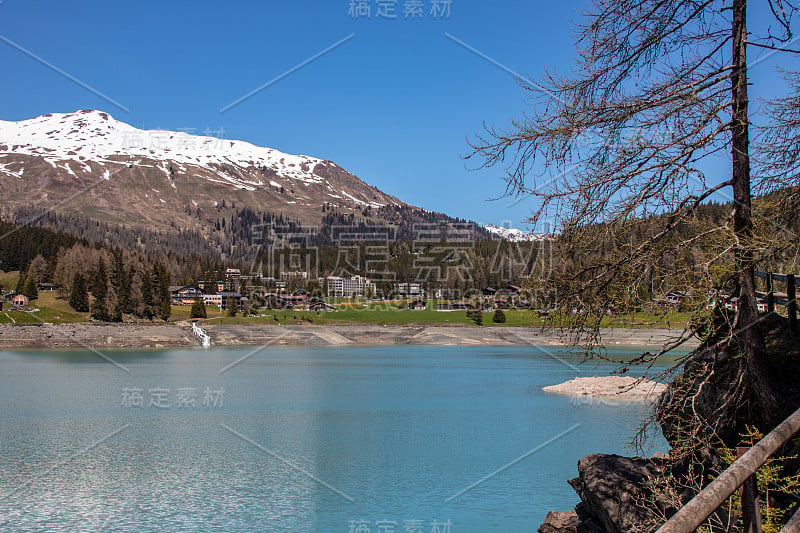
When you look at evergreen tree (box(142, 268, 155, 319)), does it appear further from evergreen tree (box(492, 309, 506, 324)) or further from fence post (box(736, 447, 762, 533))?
fence post (box(736, 447, 762, 533))

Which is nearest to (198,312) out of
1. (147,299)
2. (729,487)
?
(147,299)

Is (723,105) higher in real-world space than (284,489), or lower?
higher

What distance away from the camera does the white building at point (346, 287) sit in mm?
182462

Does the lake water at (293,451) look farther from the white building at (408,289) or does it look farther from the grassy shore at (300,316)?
the white building at (408,289)

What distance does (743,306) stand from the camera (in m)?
7.54

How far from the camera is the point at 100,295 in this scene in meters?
112

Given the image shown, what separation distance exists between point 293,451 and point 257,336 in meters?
76.9

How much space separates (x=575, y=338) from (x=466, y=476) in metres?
14.4

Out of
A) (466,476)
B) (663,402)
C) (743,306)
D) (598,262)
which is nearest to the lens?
(743,306)

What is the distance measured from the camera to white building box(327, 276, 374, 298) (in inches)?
7184

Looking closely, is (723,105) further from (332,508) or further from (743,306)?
(332,508)

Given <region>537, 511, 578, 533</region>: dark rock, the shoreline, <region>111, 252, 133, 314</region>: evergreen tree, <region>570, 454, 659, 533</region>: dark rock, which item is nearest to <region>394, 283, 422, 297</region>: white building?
the shoreline

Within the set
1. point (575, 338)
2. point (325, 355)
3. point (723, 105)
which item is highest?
point (723, 105)

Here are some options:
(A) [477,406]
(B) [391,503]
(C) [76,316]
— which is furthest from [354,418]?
(C) [76,316]
